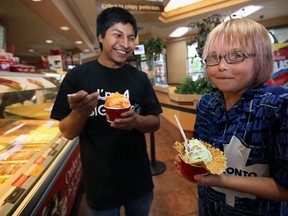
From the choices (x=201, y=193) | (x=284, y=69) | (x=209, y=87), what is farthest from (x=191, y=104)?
(x=201, y=193)

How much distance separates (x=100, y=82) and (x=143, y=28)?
8.52 metres

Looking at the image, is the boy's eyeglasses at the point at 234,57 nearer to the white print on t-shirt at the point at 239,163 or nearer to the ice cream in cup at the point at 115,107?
the white print on t-shirt at the point at 239,163

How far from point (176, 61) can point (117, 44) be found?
11210 millimetres

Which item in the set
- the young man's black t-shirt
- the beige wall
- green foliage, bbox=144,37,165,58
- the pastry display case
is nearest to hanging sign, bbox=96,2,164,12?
the pastry display case

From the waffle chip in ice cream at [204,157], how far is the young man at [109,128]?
479mm

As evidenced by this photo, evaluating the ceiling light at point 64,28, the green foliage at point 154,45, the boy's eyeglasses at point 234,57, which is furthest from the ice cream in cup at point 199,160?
the green foliage at point 154,45

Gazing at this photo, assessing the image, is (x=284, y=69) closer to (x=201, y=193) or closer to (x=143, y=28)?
(x=201, y=193)

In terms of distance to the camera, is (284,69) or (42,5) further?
(284,69)

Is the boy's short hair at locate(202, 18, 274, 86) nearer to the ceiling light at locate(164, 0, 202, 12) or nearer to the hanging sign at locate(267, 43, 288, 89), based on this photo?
the hanging sign at locate(267, 43, 288, 89)

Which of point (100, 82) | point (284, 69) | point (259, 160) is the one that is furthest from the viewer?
point (284, 69)

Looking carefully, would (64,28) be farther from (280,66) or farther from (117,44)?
(280,66)

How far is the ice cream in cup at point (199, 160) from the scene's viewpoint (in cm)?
84

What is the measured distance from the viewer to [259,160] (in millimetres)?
931

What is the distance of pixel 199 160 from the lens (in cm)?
85
